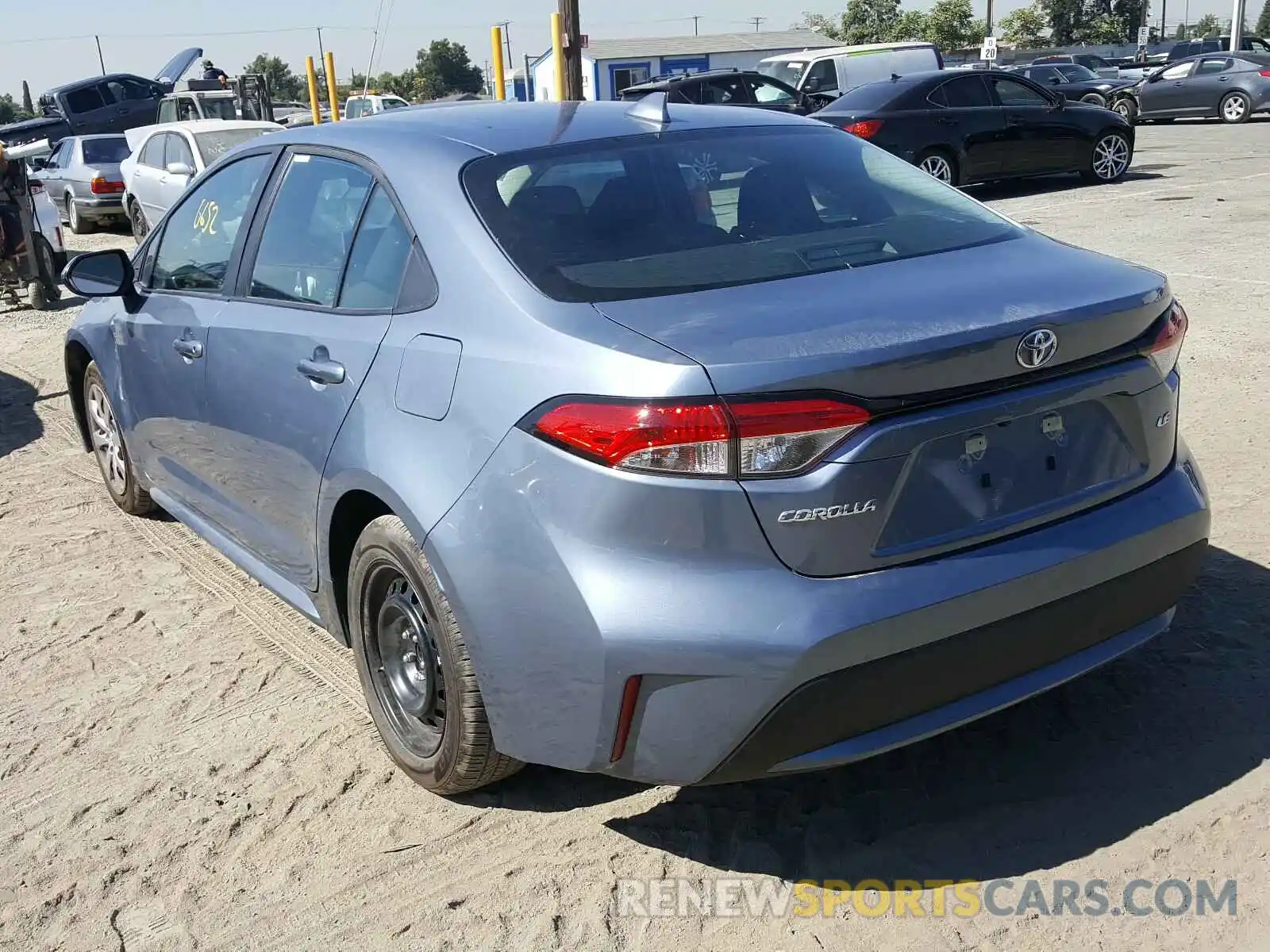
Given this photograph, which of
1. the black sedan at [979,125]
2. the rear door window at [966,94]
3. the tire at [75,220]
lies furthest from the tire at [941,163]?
the tire at [75,220]

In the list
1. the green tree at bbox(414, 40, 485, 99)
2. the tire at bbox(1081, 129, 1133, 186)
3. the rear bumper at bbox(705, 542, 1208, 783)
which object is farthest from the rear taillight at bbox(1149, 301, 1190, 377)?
the green tree at bbox(414, 40, 485, 99)

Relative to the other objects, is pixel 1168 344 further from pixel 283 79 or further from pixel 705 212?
pixel 283 79

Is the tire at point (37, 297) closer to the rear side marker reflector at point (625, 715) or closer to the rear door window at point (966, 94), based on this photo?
the rear door window at point (966, 94)

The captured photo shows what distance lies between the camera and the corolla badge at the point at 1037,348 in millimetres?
2627

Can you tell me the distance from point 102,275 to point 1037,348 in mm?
3377

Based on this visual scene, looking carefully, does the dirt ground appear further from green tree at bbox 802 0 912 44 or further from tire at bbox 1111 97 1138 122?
green tree at bbox 802 0 912 44

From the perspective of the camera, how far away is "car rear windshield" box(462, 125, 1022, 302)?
2.94 m

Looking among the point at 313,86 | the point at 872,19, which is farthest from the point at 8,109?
the point at 313,86

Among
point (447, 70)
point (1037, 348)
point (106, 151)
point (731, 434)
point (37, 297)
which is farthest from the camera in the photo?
point (447, 70)

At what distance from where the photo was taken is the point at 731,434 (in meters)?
2.42

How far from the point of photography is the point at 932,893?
2744 millimetres

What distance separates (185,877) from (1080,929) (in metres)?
2.01

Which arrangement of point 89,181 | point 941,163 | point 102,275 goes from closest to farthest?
point 102,275 < point 941,163 < point 89,181

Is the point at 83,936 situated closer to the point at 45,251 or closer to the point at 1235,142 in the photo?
the point at 45,251
